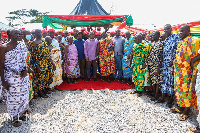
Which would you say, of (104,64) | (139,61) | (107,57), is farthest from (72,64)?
(139,61)

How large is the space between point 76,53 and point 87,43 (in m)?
0.56

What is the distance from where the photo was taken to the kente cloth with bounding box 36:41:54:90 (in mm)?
4211

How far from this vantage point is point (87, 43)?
234 inches

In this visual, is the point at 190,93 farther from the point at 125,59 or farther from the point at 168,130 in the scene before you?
the point at 125,59

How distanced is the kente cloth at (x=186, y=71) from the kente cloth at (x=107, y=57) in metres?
2.93

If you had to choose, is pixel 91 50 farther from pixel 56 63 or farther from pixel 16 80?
pixel 16 80

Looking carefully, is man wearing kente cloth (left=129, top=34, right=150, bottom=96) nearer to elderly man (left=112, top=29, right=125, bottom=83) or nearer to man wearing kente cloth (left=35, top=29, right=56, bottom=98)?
elderly man (left=112, top=29, right=125, bottom=83)

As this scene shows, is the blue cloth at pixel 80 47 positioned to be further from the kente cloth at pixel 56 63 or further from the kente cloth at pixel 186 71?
the kente cloth at pixel 186 71

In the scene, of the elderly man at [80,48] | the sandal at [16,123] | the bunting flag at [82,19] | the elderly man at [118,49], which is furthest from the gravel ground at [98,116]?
the bunting flag at [82,19]

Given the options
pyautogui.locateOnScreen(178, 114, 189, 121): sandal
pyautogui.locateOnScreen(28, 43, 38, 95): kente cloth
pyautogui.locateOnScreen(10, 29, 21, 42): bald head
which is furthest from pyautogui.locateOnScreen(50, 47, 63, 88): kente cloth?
pyautogui.locateOnScreen(178, 114, 189, 121): sandal

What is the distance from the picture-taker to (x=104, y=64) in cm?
605

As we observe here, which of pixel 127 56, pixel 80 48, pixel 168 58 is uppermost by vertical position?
pixel 80 48

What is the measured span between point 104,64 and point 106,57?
282mm

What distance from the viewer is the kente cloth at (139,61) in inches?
173
